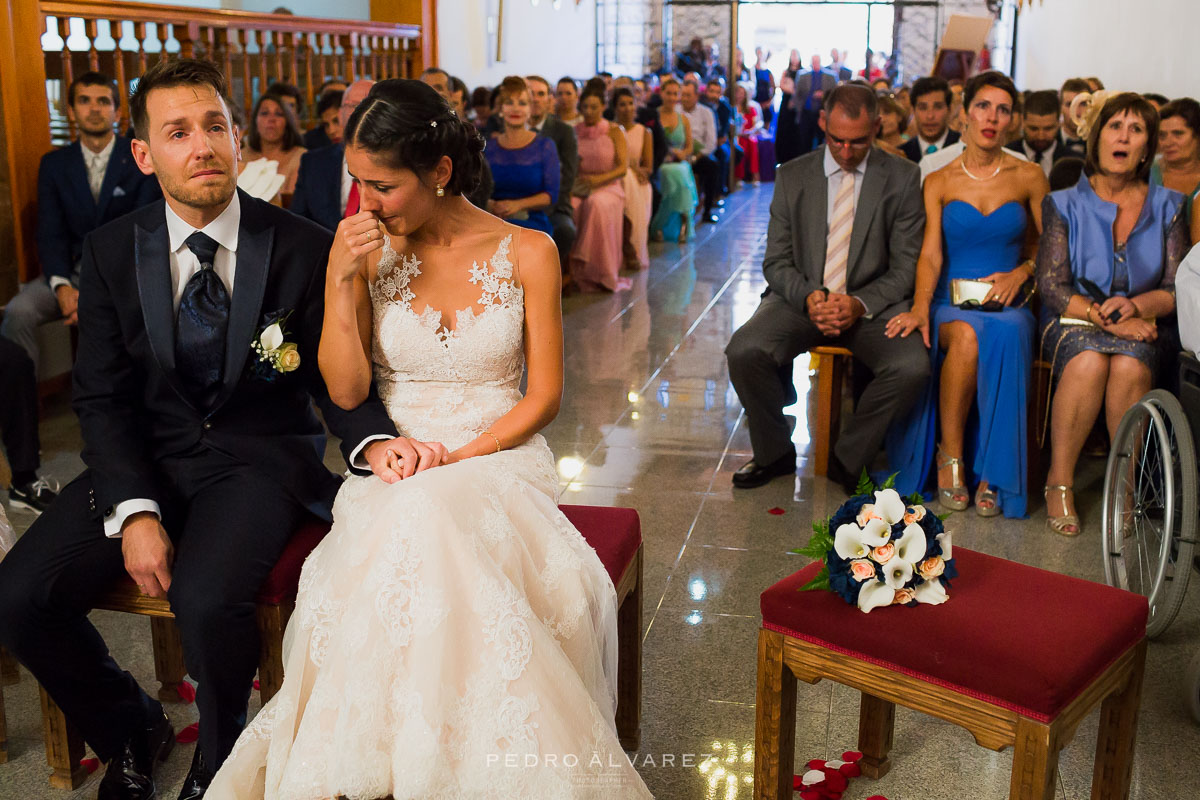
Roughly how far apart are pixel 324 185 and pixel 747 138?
11.4 meters

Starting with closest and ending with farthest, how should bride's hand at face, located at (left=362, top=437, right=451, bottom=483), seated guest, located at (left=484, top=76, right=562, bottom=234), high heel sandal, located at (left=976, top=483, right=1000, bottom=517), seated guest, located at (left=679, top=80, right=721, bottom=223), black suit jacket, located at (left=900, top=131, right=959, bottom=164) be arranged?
bride's hand at face, located at (left=362, top=437, right=451, bottom=483) → high heel sandal, located at (left=976, top=483, right=1000, bottom=517) → black suit jacket, located at (left=900, top=131, right=959, bottom=164) → seated guest, located at (left=484, top=76, right=562, bottom=234) → seated guest, located at (left=679, top=80, right=721, bottom=223)

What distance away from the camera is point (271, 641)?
237 centimetres

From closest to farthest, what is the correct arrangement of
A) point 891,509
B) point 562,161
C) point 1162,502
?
point 891,509 < point 1162,502 < point 562,161

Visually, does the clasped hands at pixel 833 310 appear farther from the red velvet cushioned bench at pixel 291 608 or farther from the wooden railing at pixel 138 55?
the wooden railing at pixel 138 55

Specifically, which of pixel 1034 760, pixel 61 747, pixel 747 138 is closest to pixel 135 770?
pixel 61 747

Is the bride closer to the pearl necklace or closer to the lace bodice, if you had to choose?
the lace bodice

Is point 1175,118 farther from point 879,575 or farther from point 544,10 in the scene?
point 544,10

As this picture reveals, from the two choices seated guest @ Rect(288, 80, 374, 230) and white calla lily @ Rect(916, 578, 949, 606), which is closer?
white calla lily @ Rect(916, 578, 949, 606)

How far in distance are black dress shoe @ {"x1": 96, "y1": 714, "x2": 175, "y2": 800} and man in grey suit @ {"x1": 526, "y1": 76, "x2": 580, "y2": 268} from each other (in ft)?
18.5

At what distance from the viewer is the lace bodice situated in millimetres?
2545

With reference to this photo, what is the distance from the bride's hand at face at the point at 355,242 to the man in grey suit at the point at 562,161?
5.54m

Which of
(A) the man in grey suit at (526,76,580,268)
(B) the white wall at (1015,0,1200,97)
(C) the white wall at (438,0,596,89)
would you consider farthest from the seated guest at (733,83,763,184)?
(A) the man in grey suit at (526,76,580,268)

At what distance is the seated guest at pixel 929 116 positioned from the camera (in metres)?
6.73

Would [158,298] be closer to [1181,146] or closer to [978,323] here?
[978,323]
